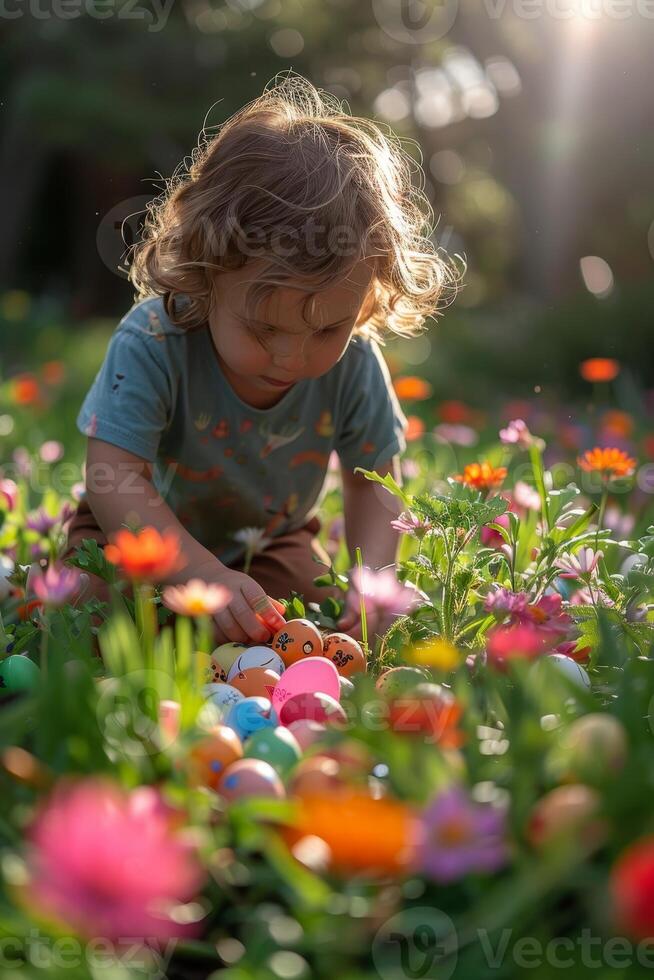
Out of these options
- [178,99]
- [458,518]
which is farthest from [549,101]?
[458,518]

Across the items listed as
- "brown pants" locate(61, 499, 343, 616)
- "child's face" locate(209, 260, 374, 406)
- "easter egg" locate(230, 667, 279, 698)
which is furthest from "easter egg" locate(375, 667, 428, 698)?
"brown pants" locate(61, 499, 343, 616)

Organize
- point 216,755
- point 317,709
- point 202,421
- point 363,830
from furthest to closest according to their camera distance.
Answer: point 202,421, point 317,709, point 216,755, point 363,830

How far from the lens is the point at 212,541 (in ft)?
6.72

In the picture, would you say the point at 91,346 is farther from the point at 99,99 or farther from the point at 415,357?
the point at 99,99

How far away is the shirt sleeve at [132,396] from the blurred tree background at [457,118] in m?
3.42

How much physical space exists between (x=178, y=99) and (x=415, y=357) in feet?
9.12

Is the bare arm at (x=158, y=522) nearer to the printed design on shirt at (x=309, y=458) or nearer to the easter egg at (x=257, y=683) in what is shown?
the easter egg at (x=257, y=683)

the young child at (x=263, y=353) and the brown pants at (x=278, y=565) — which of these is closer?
the young child at (x=263, y=353)

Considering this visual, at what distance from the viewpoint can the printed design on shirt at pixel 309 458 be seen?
202 cm

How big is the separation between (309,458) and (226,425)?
195mm

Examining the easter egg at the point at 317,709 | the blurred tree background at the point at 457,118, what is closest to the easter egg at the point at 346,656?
the easter egg at the point at 317,709

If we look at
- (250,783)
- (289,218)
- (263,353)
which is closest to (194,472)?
(263,353)

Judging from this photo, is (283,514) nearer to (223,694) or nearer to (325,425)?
(325,425)

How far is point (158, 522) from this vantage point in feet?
5.41
